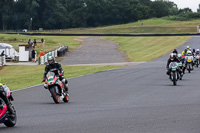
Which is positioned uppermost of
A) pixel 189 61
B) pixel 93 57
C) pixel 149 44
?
pixel 189 61

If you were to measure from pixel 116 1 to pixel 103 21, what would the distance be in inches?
460

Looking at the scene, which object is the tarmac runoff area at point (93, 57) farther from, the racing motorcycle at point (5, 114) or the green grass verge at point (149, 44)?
the racing motorcycle at point (5, 114)

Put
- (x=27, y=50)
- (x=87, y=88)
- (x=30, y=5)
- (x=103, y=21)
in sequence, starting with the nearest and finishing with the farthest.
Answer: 1. (x=87, y=88)
2. (x=27, y=50)
3. (x=30, y=5)
4. (x=103, y=21)

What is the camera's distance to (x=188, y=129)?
331 inches

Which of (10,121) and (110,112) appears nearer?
(10,121)

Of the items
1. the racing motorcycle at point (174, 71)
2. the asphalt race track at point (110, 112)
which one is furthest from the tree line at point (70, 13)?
the asphalt race track at point (110, 112)

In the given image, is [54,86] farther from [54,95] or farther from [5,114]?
[5,114]

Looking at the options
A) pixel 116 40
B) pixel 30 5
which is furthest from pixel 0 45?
pixel 30 5

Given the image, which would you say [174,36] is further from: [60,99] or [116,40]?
[60,99]

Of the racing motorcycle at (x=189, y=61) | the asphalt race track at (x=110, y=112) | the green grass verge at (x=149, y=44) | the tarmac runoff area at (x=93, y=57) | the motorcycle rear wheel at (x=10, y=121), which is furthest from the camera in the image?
the green grass verge at (x=149, y=44)

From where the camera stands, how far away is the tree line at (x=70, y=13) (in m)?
145

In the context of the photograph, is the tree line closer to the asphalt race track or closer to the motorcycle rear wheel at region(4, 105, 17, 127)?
the asphalt race track

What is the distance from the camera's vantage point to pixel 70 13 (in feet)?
515

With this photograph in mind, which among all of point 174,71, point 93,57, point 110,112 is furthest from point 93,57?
point 110,112
